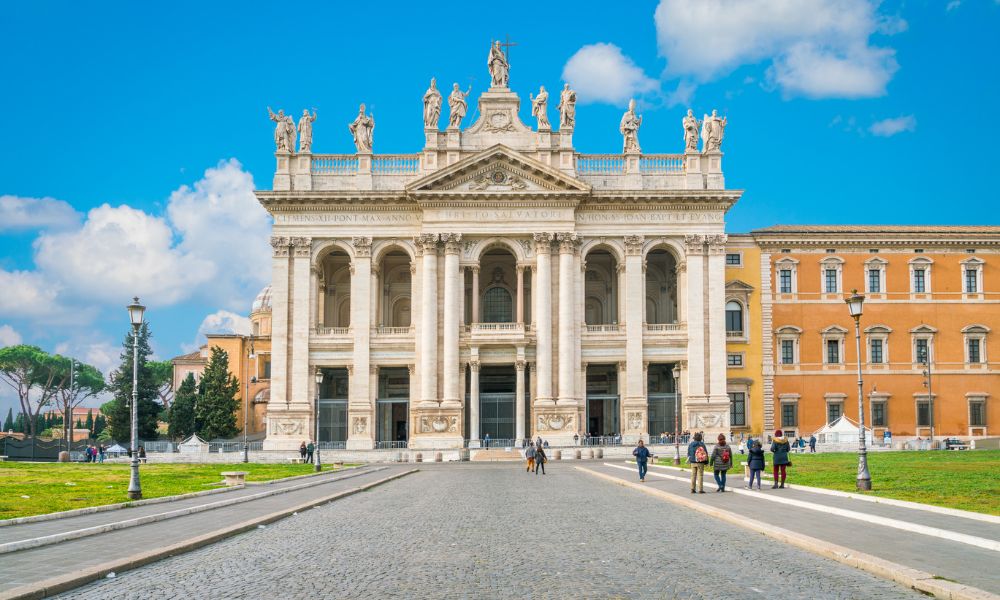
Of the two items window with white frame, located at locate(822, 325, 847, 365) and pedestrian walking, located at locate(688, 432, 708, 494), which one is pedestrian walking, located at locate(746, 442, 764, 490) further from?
window with white frame, located at locate(822, 325, 847, 365)

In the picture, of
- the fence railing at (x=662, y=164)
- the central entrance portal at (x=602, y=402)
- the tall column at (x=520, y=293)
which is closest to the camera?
the tall column at (x=520, y=293)

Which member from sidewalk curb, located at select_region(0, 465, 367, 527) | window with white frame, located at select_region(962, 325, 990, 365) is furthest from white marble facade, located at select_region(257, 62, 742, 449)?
sidewalk curb, located at select_region(0, 465, 367, 527)

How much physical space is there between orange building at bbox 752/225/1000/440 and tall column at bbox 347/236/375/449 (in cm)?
2545

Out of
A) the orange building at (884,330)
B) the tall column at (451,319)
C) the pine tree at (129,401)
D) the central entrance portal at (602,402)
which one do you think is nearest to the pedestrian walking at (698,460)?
the tall column at (451,319)

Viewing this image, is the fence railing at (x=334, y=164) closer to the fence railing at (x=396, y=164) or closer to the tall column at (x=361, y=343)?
the fence railing at (x=396, y=164)

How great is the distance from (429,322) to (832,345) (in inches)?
1049

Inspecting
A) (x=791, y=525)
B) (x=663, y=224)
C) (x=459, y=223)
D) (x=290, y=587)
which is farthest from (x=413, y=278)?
(x=290, y=587)

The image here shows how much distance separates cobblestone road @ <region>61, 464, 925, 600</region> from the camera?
11.0 meters

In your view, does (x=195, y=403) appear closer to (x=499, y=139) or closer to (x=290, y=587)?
(x=499, y=139)

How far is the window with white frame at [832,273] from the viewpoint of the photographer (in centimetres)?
6468

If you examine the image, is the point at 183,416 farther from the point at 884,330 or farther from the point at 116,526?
the point at 116,526

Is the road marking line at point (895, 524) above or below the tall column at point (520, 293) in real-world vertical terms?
below

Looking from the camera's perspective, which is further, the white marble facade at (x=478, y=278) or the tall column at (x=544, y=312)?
the white marble facade at (x=478, y=278)

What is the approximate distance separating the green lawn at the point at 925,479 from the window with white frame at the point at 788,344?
2463cm
